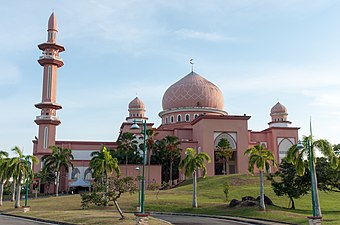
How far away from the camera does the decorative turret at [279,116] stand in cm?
7375

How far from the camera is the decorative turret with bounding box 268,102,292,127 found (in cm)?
7375

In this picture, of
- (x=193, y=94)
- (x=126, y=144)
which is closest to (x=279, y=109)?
(x=193, y=94)

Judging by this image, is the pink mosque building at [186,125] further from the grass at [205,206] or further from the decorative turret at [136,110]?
the grass at [205,206]

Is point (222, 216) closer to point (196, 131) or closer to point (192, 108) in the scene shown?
point (196, 131)

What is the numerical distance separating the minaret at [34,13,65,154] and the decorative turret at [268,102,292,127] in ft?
124

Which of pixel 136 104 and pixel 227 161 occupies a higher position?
pixel 136 104

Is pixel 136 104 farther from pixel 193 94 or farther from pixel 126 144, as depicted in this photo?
pixel 126 144

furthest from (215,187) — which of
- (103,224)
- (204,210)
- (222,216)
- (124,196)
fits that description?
(103,224)

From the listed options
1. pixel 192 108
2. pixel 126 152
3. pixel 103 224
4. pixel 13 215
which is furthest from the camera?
pixel 192 108

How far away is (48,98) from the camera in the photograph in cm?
6056

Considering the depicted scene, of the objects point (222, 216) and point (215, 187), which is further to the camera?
point (215, 187)

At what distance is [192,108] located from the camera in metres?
70.4

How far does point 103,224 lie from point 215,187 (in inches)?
1083

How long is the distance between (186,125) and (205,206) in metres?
34.7
